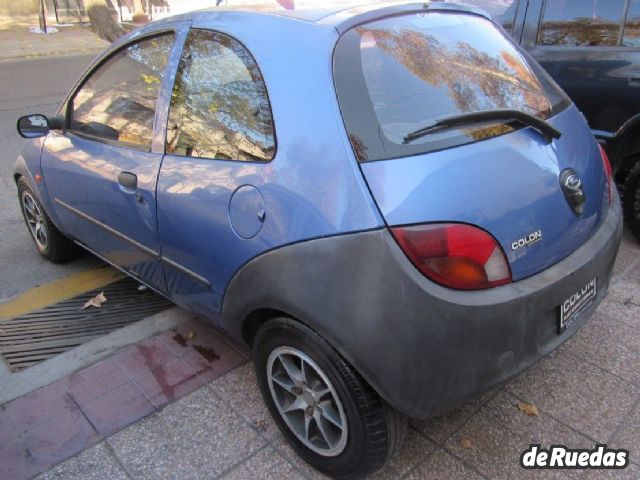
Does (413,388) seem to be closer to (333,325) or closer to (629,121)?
(333,325)

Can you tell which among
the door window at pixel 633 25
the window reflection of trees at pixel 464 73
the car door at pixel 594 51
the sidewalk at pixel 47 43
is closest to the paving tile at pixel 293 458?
the window reflection of trees at pixel 464 73

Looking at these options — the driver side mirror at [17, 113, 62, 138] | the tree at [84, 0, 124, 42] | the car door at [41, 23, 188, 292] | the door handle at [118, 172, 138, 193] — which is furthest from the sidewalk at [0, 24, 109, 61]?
the door handle at [118, 172, 138, 193]

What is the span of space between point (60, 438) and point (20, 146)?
5344 millimetres

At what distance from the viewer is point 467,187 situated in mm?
1843

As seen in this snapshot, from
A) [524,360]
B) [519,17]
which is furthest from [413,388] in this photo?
[519,17]

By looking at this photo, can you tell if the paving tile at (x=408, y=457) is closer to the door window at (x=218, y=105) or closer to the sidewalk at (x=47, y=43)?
the door window at (x=218, y=105)

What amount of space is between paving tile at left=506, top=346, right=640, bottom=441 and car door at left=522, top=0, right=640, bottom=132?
2063 mm

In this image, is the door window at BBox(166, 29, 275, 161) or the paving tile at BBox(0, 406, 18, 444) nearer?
the door window at BBox(166, 29, 275, 161)

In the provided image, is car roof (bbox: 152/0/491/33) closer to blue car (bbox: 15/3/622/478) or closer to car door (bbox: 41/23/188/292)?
blue car (bbox: 15/3/622/478)

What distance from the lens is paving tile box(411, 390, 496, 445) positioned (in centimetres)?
240

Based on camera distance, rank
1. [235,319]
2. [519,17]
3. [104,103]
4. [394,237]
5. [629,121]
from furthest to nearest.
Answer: [519,17], [629,121], [104,103], [235,319], [394,237]

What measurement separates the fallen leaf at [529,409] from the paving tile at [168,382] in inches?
59.6

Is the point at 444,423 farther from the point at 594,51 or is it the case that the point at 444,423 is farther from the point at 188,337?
the point at 594,51

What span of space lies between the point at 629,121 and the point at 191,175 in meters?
3.12
